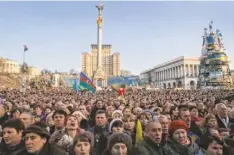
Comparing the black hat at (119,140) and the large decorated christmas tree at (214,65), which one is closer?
the black hat at (119,140)

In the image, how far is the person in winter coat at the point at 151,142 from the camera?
3473 mm

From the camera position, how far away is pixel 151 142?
3711 millimetres

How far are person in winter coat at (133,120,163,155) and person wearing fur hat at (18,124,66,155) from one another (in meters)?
1.07

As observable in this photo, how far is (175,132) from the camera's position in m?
3.81

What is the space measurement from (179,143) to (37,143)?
1987mm

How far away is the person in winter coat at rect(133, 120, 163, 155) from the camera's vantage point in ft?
11.4

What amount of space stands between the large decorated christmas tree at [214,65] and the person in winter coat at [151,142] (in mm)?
54953

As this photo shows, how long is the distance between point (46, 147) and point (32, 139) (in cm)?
20

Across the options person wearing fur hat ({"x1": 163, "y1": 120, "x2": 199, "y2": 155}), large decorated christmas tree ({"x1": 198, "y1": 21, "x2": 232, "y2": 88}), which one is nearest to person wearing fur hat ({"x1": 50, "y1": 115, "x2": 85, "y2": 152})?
person wearing fur hat ({"x1": 163, "y1": 120, "x2": 199, "y2": 155})

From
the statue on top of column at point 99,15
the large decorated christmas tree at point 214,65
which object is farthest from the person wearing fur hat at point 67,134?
the statue on top of column at point 99,15

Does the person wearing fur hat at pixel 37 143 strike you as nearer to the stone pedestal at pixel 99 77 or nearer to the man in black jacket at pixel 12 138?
the man in black jacket at pixel 12 138

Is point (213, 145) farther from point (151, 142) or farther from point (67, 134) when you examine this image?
point (67, 134)

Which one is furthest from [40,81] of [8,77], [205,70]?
[205,70]

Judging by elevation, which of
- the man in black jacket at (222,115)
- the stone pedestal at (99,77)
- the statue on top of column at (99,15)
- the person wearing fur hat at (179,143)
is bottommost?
the person wearing fur hat at (179,143)
